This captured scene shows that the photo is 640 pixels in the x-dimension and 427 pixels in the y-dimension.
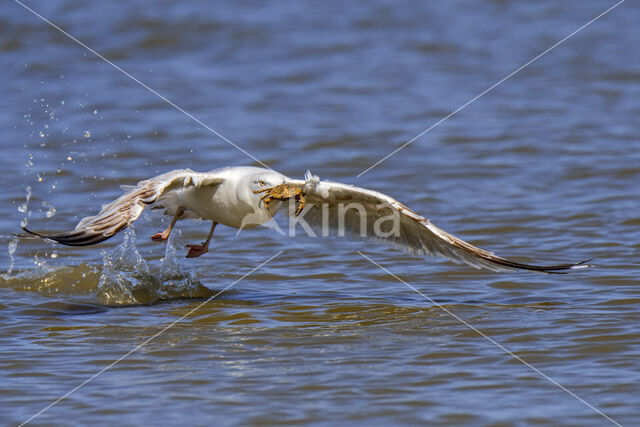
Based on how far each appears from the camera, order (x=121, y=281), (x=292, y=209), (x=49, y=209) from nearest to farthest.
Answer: (x=292, y=209), (x=121, y=281), (x=49, y=209)

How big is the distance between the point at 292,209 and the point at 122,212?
1374mm

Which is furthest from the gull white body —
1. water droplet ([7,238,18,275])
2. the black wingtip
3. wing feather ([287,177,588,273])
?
water droplet ([7,238,18,275])

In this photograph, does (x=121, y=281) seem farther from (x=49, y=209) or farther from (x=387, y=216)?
(x=49, y=209)

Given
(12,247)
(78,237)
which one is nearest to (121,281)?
(12,247)

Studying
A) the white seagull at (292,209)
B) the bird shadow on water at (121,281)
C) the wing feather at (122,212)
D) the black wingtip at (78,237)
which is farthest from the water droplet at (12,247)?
the black wingtip at (78,237)

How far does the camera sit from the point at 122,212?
590cm

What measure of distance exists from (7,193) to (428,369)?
6.59 m

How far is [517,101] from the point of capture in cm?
1415

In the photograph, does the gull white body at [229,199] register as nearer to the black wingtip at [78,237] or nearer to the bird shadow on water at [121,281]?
the bird shadow on water at [121,281]

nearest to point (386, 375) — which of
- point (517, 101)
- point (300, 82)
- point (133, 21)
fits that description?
point (517, 101)

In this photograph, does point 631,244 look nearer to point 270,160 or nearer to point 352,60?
point 270,160

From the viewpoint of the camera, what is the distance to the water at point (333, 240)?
524cm

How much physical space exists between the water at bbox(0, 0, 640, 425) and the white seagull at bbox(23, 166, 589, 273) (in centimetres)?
45

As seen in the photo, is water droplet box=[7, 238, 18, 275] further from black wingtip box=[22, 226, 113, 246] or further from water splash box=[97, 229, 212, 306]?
black wingtip box=[22, 226, 113, 246]
